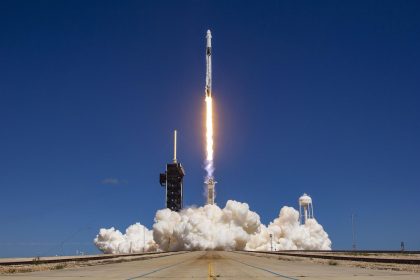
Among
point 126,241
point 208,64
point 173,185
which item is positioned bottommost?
point 126,241

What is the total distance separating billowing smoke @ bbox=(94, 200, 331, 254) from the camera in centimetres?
13662

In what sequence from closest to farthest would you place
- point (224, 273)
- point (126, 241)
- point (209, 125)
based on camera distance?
1. point (224, 273)
2. point (209, 125)
3. point (126, 241)

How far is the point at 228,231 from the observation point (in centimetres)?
13888

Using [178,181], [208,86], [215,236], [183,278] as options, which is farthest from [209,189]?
[183,278]

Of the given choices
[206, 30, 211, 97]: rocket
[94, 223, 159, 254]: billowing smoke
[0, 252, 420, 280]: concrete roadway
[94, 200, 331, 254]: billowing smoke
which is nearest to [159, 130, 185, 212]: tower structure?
[94, 200, 331, 254]: billowing smoke

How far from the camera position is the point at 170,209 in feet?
512

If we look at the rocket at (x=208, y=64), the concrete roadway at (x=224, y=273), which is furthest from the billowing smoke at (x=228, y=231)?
the concrete roadway at (x=224, y=273)

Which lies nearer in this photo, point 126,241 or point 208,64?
point 208,64

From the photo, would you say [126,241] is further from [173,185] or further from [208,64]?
[208,64]

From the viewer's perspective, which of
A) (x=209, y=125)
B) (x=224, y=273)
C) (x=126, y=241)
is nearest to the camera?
(x=224, y=273)

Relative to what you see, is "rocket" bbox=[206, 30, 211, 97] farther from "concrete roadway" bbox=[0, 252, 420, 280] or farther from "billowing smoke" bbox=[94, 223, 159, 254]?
"concrete roadway" bbox=[0, 252, 420, 280]

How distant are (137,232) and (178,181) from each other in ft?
80.0

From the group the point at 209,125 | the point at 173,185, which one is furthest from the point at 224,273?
the point at 173,185

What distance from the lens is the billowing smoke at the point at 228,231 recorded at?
13662 cm
